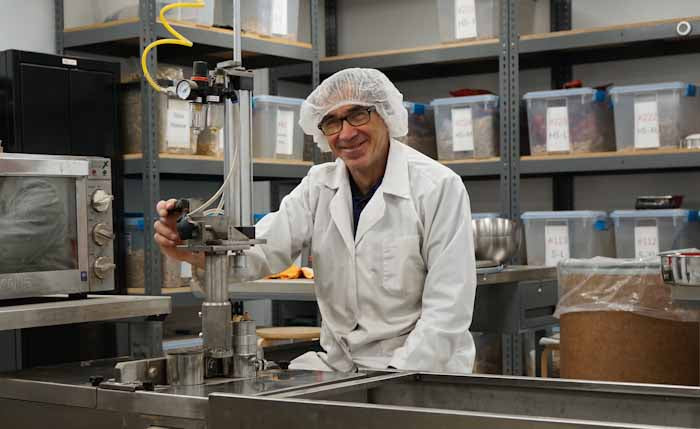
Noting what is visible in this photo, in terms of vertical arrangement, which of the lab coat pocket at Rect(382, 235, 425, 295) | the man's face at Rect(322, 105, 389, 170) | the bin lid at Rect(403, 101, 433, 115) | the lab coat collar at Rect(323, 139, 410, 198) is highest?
the bin lid at Rect(403, 101, 433, 115)

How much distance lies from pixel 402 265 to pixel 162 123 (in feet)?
7.18

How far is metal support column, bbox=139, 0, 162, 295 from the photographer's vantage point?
4258 millimetres

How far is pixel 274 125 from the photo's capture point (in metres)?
4.85

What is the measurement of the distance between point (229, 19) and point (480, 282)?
2.29m

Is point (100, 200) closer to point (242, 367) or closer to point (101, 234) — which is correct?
point (101, 234)

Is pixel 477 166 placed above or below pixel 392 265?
above

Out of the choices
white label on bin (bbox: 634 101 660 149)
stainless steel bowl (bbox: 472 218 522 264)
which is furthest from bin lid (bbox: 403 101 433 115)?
stainless steel bowl (bbox: 472 218 522 264)

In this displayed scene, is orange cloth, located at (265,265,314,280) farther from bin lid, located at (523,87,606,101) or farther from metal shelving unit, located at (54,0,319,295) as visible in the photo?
bin lid, located at (523,87,606,101)

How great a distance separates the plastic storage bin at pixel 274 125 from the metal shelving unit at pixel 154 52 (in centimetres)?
8

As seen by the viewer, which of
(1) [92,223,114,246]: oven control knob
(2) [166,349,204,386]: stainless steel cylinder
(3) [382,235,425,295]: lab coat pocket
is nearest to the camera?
(2) [166,349,204,386]: stainless steel cylinder

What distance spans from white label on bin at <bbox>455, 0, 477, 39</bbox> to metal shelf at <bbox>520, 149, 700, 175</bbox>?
0.70m

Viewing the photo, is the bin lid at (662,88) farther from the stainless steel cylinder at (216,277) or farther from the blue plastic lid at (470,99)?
the stainless steel cylinder at (216,277)

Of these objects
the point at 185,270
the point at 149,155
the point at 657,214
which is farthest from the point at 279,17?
the point at 657,214

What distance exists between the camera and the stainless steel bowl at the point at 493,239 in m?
3.88
